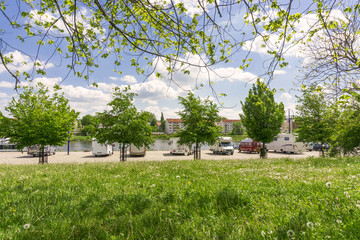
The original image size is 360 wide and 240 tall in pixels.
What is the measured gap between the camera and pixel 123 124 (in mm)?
19297

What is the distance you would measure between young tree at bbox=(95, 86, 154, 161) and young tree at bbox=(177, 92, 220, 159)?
162 inches

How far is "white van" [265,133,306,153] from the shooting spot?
112ft

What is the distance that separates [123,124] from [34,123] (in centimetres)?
725

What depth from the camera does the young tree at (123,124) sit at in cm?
1908

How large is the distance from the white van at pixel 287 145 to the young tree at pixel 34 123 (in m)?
33.0

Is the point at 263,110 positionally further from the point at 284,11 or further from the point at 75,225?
the point at 75,225

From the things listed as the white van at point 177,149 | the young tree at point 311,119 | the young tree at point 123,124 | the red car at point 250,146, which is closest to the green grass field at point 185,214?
the young tree at point 123,124

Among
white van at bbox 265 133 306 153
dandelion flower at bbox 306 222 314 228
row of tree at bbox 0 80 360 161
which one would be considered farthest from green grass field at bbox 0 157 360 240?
white van at bbox 265 133 306 153

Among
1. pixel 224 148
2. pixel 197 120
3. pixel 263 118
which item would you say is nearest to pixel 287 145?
pixel 224 148

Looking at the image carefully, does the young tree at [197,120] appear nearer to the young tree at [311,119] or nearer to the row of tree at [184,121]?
the row of tree at [184,121]

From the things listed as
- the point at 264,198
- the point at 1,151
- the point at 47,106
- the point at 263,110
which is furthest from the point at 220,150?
the point at 1,151

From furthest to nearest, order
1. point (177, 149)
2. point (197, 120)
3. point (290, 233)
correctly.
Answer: point (177, 149) → point (197, 120) → point (290, 233)

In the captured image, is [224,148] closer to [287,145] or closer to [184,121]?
[287,145]

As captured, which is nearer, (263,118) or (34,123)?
(34,123)
